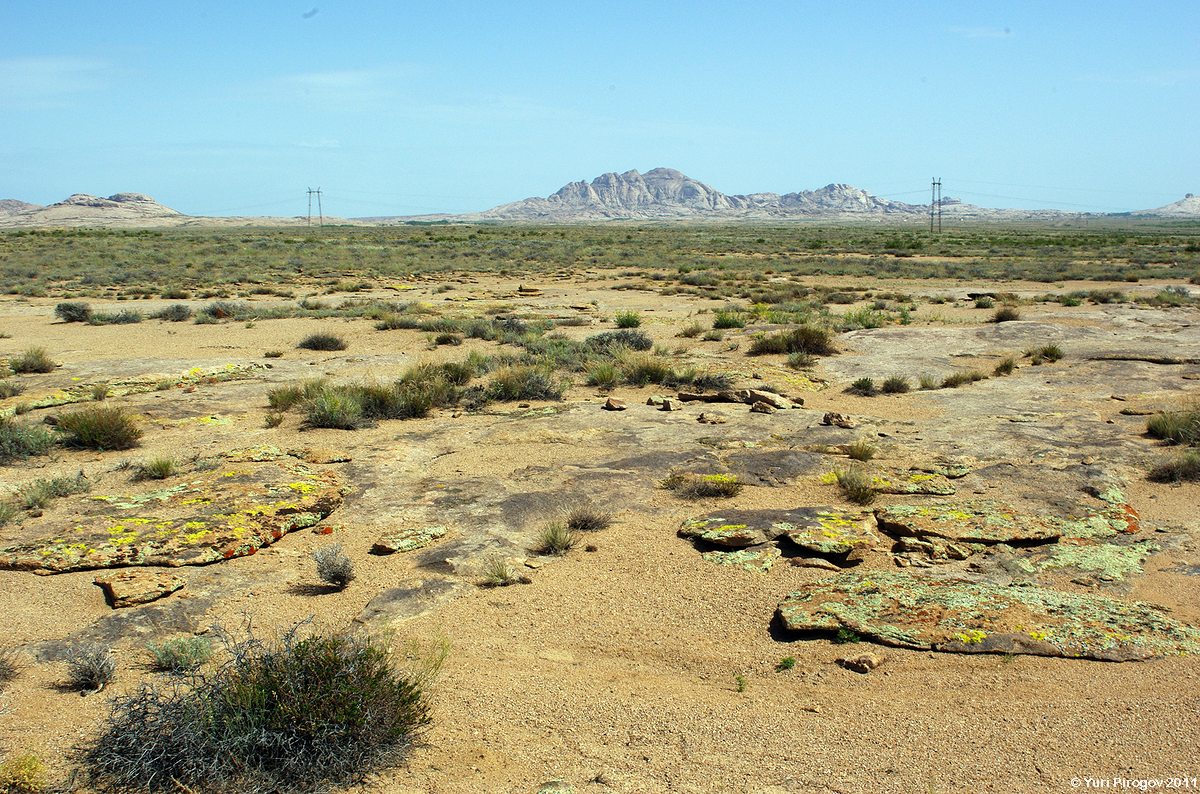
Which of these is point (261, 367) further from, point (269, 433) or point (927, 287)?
point (927, 287)

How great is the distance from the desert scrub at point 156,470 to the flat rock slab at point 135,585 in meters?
2.26

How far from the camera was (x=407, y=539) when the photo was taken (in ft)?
22.7

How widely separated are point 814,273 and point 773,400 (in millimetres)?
27960

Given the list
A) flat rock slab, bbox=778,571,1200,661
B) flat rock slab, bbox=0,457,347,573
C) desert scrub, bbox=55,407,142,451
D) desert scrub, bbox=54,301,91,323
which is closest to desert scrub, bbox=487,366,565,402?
flat rock slab, bbox=0,457,347,573

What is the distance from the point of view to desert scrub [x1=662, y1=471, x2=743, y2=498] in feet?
26.1

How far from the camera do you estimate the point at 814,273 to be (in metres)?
37.8

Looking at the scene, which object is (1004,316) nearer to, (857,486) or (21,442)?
(857,486)

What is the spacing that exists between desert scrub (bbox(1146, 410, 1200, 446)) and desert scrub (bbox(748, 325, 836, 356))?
21.7 ft

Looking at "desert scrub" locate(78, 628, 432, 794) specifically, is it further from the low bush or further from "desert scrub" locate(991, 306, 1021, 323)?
"desert scrub" locate(991, 306, 1021, 323)

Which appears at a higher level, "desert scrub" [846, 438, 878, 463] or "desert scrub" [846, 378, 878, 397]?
"desert scrub" [846, 378, 878, 397]

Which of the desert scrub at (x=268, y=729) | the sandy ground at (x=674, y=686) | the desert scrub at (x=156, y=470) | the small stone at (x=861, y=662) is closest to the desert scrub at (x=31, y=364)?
the sandy ground at (x=674, y=686)

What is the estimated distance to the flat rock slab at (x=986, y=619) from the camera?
5.00 metres

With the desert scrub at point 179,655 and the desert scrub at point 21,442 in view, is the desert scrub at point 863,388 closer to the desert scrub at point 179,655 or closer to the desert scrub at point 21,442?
the desert scrub at point 179,655

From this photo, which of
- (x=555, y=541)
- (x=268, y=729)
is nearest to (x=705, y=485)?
(x=555, y=541)
